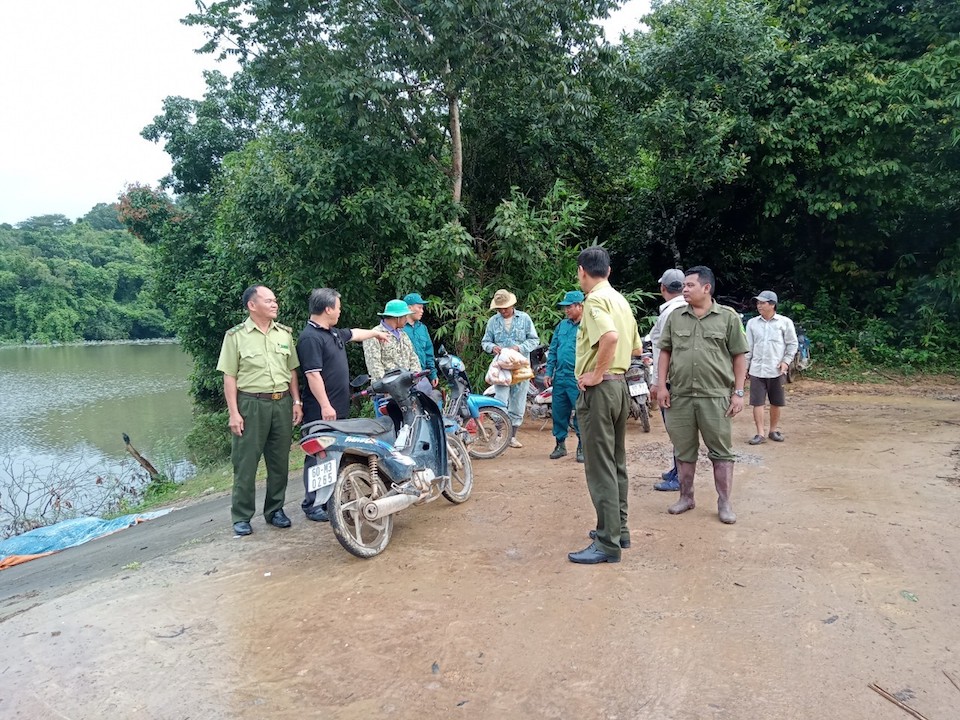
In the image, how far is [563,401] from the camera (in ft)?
19.7

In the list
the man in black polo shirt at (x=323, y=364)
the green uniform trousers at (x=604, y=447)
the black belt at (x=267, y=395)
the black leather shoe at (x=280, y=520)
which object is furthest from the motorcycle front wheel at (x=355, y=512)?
the green uniform trousers at (x=604, y=447)

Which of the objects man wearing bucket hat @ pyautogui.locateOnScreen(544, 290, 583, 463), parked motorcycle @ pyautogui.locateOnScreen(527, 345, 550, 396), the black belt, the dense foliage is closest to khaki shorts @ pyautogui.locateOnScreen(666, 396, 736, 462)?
man wearing bucket hat @ pyautogui.locateOnScreen(544, 290, 583, 463)

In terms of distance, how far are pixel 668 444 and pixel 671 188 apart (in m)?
6.59

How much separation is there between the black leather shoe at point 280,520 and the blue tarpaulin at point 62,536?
2515 mm

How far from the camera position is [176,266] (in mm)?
18688

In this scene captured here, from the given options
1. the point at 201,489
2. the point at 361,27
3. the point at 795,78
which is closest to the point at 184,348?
the point at 201,489

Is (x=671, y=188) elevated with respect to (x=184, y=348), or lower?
elevated

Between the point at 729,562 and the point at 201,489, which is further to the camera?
the point at 201,489

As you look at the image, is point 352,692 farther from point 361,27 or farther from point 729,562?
point 361,27

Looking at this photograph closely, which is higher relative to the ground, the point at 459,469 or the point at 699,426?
the point at 699,426

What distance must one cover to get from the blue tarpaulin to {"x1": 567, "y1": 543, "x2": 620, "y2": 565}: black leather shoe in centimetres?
483

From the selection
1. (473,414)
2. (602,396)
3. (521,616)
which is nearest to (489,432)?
(473,414)

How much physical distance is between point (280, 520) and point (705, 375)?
3190mm

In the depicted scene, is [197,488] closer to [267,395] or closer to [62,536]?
[62,536]
